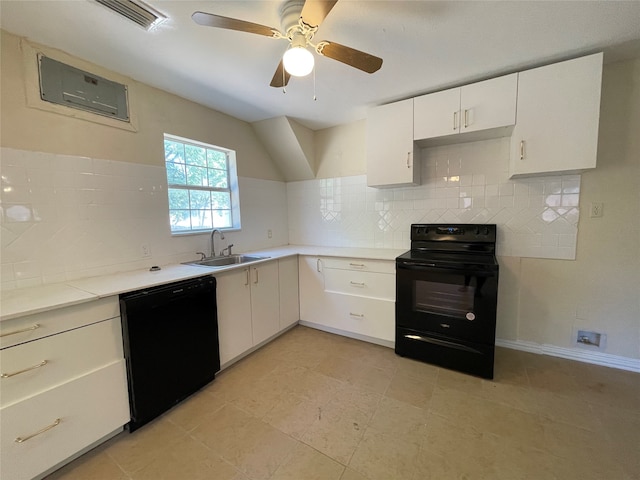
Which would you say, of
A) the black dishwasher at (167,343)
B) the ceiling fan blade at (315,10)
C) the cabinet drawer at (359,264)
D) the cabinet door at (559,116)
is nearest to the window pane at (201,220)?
the black dishwasher at (167,343)

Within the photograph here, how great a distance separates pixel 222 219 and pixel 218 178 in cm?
46

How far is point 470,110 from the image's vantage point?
7.02ft

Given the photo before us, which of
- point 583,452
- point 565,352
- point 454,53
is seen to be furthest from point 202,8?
point 565,352

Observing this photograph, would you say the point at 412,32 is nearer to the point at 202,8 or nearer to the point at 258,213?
the point at 202,8

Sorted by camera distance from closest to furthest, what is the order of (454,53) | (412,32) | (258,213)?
(412,32) < (454,53) < (258,213)

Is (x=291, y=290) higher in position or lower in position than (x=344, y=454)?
higher

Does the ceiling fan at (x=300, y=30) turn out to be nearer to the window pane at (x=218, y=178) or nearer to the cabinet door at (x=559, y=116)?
the cabinet door at (x=559, y=116)

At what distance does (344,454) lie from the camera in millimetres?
1432

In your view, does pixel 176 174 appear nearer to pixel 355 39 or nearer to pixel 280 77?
pixel 280 77

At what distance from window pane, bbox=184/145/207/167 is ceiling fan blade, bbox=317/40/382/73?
5.81 feet

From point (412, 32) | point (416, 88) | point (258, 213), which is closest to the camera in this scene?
point (412, 32)

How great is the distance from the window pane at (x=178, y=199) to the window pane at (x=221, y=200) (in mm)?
306

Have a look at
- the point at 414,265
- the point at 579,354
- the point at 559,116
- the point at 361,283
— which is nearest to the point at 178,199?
the point at 361,283

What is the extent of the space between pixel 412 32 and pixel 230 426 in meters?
2.67
